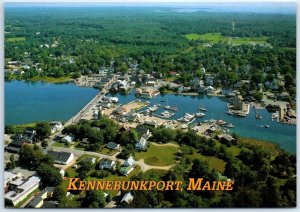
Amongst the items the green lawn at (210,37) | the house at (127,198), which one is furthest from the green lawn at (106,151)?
the green lawn at (210,37)

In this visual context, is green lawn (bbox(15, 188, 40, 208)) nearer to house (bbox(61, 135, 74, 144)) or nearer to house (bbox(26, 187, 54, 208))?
house (bbox(26, 187, 54, 208))

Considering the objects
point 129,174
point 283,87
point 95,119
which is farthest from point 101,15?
point 283,87

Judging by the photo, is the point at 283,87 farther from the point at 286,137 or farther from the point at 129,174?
the point at 129,174

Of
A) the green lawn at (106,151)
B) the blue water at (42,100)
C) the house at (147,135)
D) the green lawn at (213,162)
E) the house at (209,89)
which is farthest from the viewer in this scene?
the house at (209,89)

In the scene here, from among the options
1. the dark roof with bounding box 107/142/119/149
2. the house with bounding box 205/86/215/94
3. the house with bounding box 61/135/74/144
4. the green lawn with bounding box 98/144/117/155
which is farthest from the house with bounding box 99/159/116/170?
the house with bounding box 205/86/215/94

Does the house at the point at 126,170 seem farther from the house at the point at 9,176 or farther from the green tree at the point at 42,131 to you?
the green tree at the point at 42,131

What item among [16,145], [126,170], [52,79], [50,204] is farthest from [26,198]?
[52,79]

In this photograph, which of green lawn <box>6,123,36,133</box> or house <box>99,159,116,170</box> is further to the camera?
green lawn <box>6,123,36,133</box>
